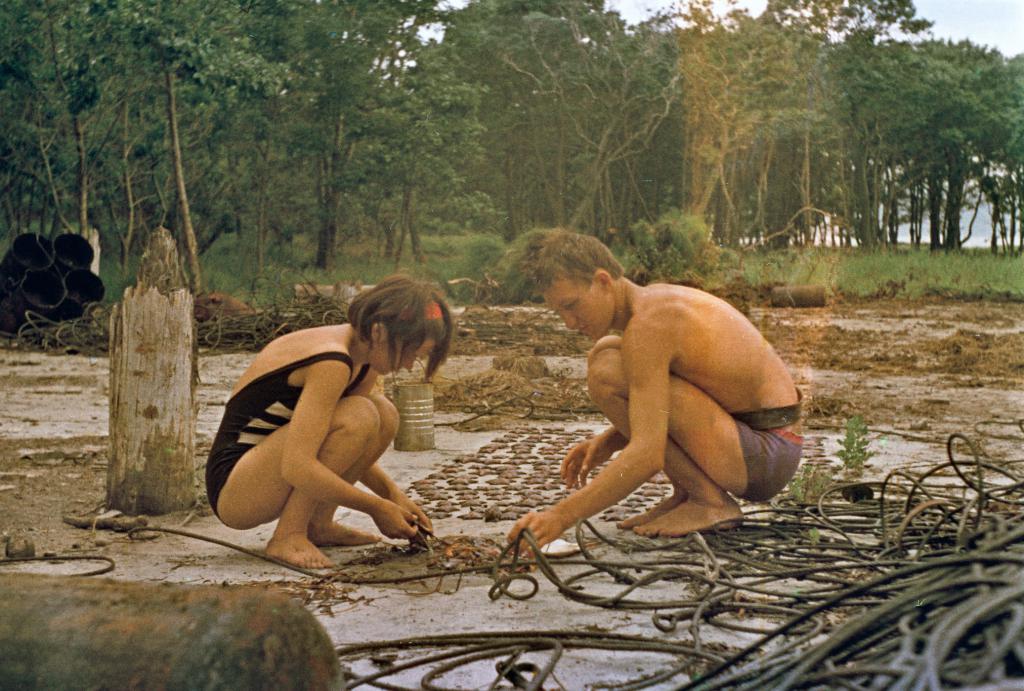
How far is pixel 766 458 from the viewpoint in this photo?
11.0ft

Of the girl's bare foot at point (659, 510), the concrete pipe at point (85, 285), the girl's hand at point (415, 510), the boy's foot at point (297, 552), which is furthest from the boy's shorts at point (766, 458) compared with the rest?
the concrete pipe at point (85, 285)

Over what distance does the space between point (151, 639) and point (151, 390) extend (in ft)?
7.97

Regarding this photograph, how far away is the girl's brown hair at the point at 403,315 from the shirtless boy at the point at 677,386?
14.4 inches

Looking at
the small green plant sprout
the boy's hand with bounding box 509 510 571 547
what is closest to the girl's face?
the boy's hand with bounding box 509 510 571 547

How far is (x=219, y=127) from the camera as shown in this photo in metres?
12.2

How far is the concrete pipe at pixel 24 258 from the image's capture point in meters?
9.81

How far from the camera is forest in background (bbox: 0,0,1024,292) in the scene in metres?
11.0

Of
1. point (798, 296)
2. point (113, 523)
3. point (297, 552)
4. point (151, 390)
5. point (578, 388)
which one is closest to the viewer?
point (297, 552)

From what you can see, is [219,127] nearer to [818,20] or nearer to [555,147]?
[555,147]

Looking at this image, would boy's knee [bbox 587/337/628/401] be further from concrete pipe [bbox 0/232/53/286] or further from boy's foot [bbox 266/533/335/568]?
concrete pipe [bbox 0/232/53/286]

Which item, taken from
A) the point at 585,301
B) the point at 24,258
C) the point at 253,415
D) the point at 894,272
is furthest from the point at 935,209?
the point at 253,415

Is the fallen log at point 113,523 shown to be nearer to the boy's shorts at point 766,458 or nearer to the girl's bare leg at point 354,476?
the girl's bare leg at point 354,476

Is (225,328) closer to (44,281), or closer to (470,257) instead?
(44,281)

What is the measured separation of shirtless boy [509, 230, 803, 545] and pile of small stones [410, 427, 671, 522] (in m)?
0.50
